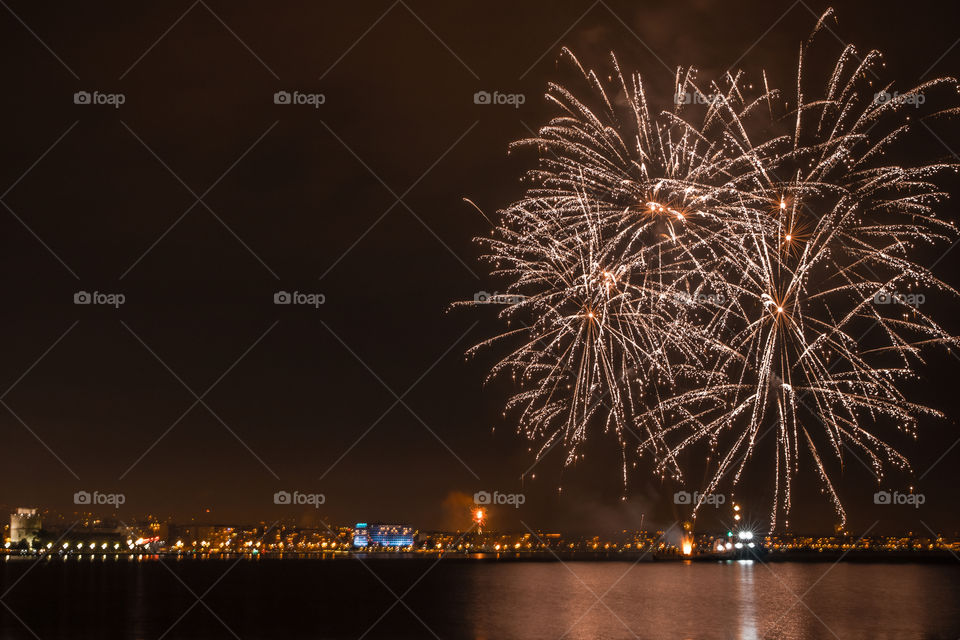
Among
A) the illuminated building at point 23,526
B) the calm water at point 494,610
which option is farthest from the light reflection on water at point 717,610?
the illuminated building at point 23,526

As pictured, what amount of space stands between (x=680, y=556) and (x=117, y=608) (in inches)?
3804

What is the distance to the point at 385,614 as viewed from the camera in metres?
40.1

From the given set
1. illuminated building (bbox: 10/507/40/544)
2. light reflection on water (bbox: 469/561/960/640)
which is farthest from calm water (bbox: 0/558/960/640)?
illuminated building (bbox: 10/507/40/544)

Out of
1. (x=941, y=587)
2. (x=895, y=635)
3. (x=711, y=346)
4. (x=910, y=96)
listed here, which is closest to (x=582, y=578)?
(x=941, y=587)

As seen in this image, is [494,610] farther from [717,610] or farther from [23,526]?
[23,526]

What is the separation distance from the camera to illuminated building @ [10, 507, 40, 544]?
15600 centimetres

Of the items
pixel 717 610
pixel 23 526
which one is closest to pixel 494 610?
pixel 717 610

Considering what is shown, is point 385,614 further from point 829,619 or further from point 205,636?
point 829,619

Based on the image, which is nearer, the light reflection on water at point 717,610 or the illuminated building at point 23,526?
the light reflection on water at point 717,610

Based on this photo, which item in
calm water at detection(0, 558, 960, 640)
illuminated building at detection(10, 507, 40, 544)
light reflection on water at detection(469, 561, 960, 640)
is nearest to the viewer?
light reflection on water at detection(469, 561, 960, 640)

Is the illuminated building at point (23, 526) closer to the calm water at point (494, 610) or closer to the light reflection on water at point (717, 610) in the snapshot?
the calm water at point (494, 610)

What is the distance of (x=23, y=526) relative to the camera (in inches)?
6186

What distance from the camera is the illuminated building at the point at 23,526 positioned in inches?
6142

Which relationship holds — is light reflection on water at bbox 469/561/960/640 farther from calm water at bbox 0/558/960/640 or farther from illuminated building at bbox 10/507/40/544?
illuminated building at bbox 10/507/40/544
